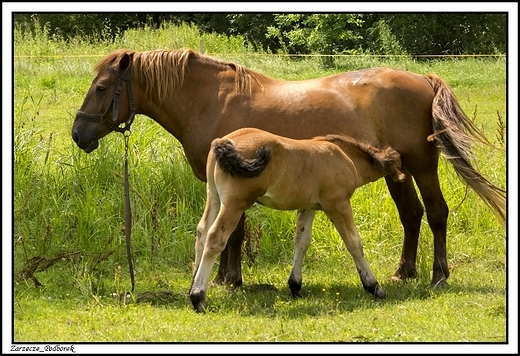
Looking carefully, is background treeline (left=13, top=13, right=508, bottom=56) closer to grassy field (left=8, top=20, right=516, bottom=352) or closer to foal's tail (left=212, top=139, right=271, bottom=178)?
grassy field (left=8, top=20, right=516, bottom=352)

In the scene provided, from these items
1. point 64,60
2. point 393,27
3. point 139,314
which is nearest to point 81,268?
point 139,314

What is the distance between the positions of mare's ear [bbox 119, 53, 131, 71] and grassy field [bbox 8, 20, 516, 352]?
180 cm

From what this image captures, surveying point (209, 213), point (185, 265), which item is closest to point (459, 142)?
point (209, 213)

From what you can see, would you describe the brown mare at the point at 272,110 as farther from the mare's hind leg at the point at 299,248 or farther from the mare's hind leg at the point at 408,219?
the mare's hind leg at the point at 299,248

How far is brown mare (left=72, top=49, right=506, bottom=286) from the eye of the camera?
24.7 ft

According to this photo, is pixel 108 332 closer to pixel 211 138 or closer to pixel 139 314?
pixel 139 314

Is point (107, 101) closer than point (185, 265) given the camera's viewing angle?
Yes

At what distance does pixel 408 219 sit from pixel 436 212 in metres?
0.44

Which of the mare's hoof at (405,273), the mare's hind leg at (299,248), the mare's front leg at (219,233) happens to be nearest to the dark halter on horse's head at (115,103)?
the mare's front leg at (219,233)

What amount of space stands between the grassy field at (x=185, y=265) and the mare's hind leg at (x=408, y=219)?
0.14 meters

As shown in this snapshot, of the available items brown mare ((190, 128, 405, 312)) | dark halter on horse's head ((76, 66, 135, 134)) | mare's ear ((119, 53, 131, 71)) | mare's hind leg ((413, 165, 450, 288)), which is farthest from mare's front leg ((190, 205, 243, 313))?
mare's hind leg ((413, 165, 450, 288))

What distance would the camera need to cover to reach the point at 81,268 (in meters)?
8.11

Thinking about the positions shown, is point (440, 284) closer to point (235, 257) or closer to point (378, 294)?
point (378, 294)

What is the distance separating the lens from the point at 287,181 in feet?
22.1
